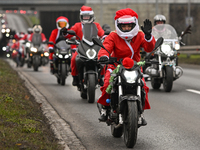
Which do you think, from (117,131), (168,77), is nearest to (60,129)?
(117,131)

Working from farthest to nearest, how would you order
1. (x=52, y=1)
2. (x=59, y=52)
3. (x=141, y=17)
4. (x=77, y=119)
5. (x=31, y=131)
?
1. (x=52, y=1)
2. (x=141, y=17)
3. (x=59, y=52)
4. (x=77, y=119)
5. (x=31, y=131)

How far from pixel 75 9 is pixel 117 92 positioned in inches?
2511

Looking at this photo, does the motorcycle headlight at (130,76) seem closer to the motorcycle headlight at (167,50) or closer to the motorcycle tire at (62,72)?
the motorcycle headlight at (167,50)

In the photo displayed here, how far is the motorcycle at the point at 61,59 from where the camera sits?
1526cm

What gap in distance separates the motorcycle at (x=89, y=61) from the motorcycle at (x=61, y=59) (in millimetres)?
3796

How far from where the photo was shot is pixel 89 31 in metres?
11.3

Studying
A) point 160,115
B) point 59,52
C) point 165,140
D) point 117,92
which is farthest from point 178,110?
point 59,52

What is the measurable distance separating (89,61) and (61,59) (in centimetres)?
437

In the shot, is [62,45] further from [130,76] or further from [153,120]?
[130,76]

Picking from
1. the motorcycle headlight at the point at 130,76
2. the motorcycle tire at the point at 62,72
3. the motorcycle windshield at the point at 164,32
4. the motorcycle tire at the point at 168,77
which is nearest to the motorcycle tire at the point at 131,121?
the motorcycle headlight at the point at 130,76

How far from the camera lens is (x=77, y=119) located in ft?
29.7

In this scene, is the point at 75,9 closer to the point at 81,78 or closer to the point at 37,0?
the point at 37,0

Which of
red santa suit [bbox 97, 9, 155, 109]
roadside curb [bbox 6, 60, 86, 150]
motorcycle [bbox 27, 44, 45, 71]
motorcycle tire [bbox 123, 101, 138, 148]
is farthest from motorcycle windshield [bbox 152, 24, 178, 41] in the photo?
motorcycle [bbox 27, 44, 45, 71]

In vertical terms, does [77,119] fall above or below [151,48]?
below
